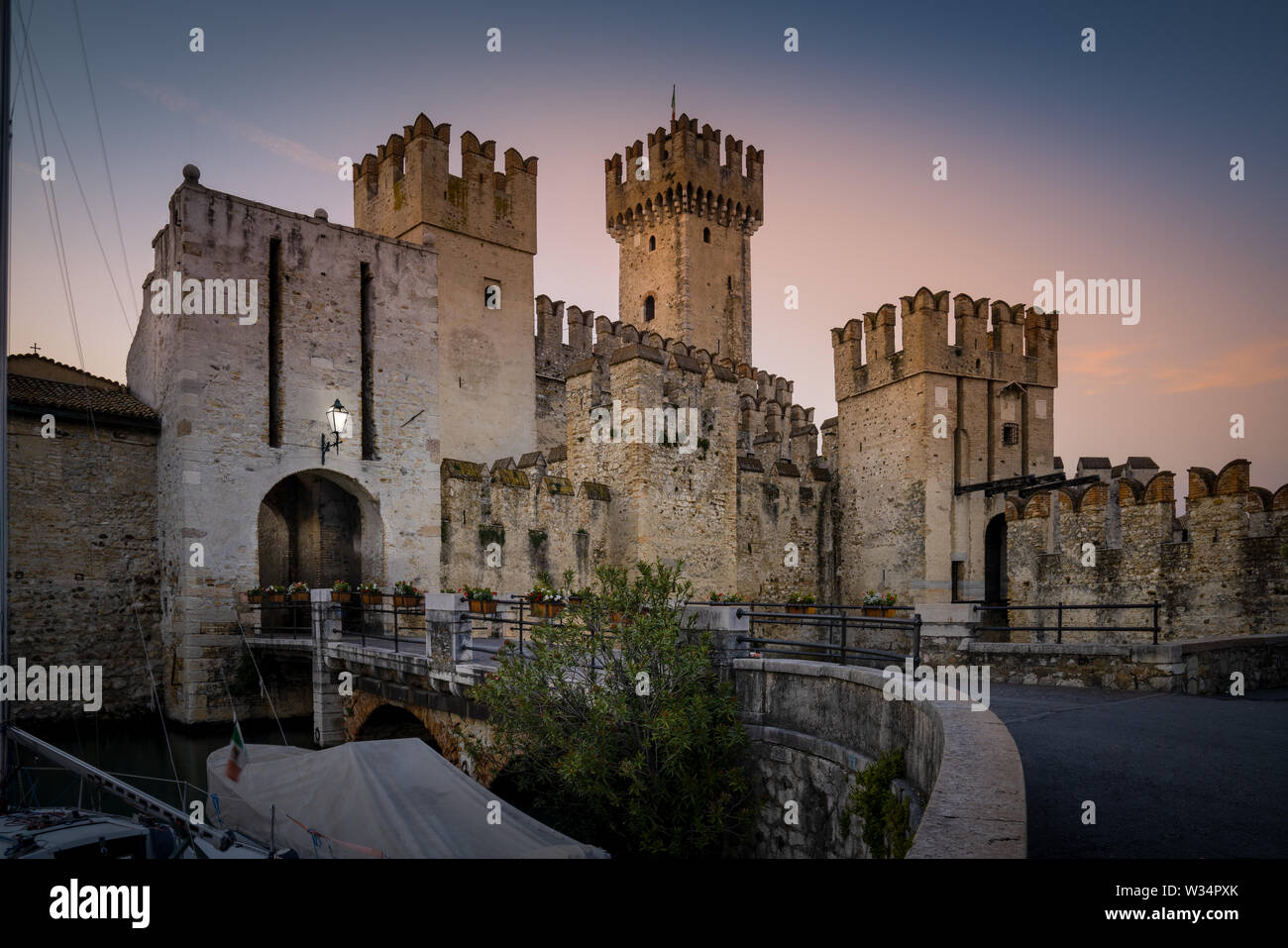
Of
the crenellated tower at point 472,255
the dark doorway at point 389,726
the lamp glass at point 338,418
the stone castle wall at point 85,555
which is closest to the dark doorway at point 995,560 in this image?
the crenellated tower at point 472,255

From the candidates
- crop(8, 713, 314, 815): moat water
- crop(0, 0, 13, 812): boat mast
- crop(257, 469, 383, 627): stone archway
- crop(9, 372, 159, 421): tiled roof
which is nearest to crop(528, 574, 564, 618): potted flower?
crop(8, 713, 314, 815): moat water

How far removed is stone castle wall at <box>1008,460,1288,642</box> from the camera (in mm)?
16812

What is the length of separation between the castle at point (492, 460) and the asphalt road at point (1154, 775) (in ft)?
9.33

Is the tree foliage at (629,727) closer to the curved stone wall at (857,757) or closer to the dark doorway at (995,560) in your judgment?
the curved stone wall at (857,757)

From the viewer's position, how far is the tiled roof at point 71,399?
17.2 meters

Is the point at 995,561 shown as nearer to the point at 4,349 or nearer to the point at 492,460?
the point at 492,460

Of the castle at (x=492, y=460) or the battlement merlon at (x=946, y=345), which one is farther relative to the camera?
the battlement merlon at (x=946, y=345)

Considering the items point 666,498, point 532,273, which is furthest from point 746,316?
point 666,498

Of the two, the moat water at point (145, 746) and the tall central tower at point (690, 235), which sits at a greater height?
the tall central tower at point (690, 235)

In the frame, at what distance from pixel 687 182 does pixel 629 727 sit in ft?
122

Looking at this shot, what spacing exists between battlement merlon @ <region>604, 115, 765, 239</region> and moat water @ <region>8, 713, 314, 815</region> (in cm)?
3285

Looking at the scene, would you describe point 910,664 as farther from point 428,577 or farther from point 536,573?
point 428,577

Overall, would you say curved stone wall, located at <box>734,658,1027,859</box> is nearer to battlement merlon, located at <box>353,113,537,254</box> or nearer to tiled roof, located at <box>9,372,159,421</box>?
tiled roof, located at <box>9,372,159,421</box>

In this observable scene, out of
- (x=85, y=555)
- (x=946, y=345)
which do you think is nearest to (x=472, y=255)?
(x=85, y=555)
